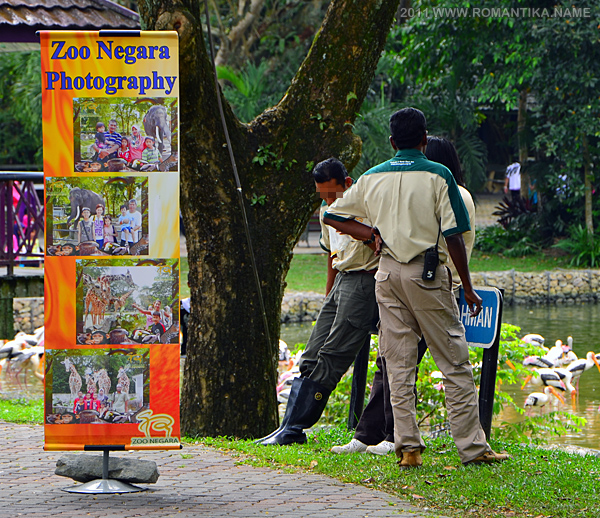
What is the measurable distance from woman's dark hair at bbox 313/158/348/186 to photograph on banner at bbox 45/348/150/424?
72.7 inches

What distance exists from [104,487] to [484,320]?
8.60ft

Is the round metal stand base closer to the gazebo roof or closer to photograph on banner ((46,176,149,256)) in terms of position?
photograph on banner ((46,176,149,256))

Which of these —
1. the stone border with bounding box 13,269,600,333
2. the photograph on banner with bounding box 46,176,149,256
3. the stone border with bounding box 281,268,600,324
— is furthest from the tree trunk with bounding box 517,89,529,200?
the photograph on banner with bounding box 46,176,149,256

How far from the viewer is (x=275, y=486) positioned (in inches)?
194

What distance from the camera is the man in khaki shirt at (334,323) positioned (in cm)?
568

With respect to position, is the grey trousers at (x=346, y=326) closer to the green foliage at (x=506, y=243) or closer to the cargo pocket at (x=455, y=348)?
the cargo pocket at (x=455, y=348)

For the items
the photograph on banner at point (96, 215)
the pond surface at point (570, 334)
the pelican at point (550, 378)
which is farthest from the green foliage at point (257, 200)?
the pelican at point (550, 378)

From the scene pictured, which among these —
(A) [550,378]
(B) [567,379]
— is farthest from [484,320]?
(B) [567,379]

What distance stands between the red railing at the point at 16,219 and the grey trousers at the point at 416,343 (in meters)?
6.51

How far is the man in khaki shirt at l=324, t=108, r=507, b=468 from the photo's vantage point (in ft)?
16.2

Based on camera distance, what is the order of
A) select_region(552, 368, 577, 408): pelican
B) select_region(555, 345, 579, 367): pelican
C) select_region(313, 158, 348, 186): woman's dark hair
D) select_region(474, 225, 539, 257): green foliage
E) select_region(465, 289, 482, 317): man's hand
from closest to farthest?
select_region(465, 289, 482, 317): man's hand < select_region(313, 158, 348, 186): woman's dark hair < select_region(552, 368, 577, 408): pelican < select_region(555, 345, 579, 367): pelican < select_region(474, 225, 539, 257): green foliage

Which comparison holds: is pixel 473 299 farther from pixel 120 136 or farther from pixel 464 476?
pixel 120 136

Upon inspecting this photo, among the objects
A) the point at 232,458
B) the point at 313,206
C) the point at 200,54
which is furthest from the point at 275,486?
the point at 200,54

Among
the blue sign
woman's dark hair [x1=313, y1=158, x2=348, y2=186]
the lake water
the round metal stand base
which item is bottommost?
the lake water
